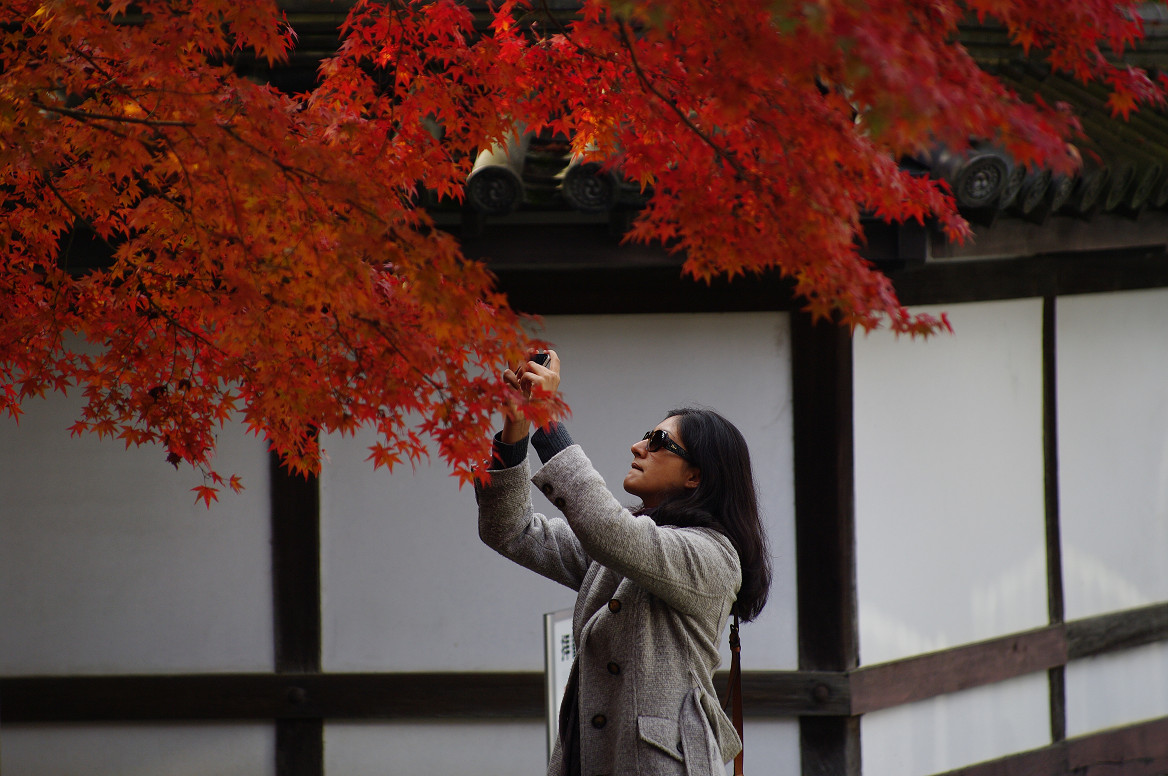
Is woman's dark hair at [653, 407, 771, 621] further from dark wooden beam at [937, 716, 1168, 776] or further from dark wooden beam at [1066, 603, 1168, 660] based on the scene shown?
dark wooden beam at [1066, 603, 1168, 660]

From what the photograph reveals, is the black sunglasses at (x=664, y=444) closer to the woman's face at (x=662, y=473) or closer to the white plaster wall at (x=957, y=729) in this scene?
the woman's face at (x=662, y=473)

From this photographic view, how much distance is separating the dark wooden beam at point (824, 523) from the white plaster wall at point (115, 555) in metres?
2.93

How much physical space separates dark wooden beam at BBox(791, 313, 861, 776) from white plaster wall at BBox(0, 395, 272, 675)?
9.61ft

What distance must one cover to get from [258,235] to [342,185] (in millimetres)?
565

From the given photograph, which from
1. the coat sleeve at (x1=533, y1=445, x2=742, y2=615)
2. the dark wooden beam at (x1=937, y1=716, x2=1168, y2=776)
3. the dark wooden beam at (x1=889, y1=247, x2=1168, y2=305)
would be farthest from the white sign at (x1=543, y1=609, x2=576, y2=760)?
the dark wooden beam at (x1=937, y1=716, x2=1168, y2=776)

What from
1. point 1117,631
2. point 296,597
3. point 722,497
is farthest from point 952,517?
point 296,597

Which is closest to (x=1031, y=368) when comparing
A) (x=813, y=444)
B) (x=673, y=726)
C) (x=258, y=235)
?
(x=813, y=444)

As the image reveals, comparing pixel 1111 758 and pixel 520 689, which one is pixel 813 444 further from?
pixel 1111 758

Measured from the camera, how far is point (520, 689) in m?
5.74

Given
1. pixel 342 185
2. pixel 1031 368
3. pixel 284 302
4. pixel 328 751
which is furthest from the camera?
pixel 1031 368

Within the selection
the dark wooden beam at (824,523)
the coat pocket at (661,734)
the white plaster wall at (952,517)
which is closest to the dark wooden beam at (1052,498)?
the white plaster wall at (952,517)

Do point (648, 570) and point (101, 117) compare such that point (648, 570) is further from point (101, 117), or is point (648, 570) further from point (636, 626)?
point (101, 117)

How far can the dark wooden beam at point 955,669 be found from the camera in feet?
18.8

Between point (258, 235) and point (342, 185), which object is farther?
point (258, 235)
